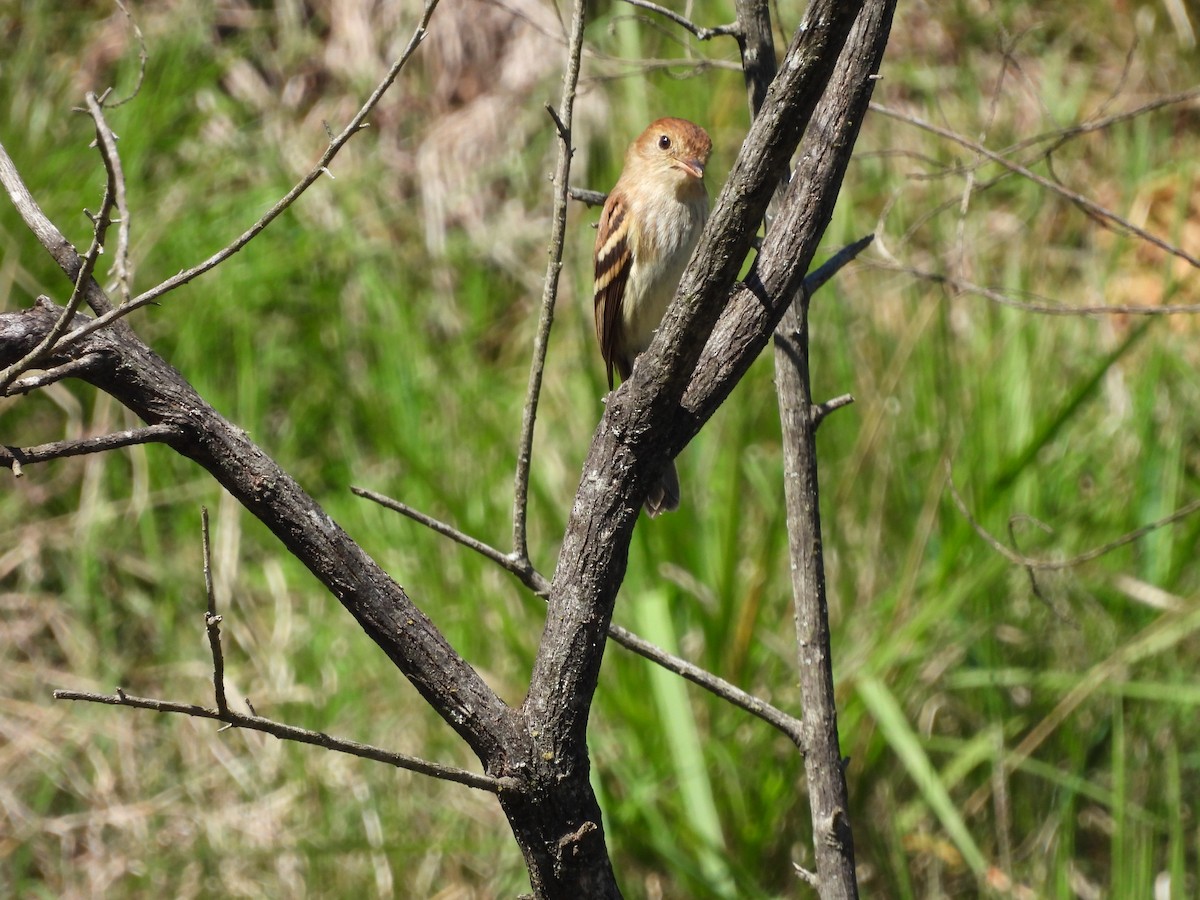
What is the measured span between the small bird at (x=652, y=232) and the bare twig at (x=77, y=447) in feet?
6.06

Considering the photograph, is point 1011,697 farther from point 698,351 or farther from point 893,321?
point 698,351

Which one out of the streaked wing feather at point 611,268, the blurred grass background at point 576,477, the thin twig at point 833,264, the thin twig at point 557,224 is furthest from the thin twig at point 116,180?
the streaked wing feather at point 611,268

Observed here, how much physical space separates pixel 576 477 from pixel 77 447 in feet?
10.4

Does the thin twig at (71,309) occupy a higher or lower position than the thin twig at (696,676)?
higher

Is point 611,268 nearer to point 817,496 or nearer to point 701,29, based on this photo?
point 701,29

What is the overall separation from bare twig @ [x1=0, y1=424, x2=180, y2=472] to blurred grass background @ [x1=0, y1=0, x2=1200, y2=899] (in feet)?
5.15

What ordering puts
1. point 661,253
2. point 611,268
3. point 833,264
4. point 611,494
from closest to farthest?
1. point 611,494
2. point 833,264
3. point 661,253
4. point 611,268

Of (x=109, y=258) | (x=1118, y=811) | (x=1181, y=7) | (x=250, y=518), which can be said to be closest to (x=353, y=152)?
(x=109, y=258)

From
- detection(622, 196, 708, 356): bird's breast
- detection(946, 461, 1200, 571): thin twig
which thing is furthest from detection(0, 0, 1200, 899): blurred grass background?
detection(946, 461, 1200, 571): thin twig

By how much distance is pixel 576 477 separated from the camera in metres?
4.50

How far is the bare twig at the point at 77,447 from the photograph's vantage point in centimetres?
133

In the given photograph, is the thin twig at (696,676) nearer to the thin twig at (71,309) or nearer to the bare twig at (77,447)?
the bare twig at (77,447)

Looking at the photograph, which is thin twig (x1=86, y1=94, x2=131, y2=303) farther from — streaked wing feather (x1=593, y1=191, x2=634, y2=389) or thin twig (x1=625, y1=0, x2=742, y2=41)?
streaked wing feather (x1=593, y1=191, x2=634, y2=389)

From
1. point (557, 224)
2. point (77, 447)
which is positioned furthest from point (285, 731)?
point (557, 224)
